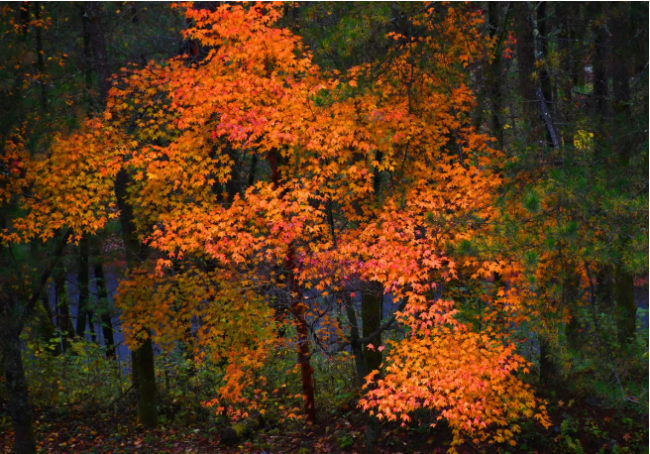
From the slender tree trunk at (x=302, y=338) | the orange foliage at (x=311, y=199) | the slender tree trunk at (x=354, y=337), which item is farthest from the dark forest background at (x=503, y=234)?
the slender tree trunk at (x=354, y=337)

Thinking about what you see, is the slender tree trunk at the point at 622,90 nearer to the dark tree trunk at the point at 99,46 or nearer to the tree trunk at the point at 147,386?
the tree trunk at the point at 147,386

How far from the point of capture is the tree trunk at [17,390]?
34.0 ft

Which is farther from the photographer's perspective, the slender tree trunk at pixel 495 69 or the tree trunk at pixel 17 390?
the slender tree trunk at pixel 495 69

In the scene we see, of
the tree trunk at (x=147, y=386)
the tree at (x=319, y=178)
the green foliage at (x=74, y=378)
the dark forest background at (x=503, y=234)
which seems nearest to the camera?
the dark forest background at (x=503, y=234)

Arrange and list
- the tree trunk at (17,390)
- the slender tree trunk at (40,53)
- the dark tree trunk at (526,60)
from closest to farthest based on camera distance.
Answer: the dark tree trunk at (526,60)
the tree trunk at (17,390)
the slender tree trunk at (40,53)

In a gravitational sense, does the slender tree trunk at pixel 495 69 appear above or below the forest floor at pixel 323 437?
above

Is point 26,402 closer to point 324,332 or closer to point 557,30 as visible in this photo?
point 324,332

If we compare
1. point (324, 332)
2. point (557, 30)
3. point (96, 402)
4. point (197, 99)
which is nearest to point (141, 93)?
point (197, 99)

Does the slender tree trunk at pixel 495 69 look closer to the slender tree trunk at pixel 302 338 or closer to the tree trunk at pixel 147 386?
the slender tree trunk at pixel 302 338

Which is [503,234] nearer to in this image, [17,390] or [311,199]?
[311,199]

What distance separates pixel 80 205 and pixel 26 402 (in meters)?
3.80

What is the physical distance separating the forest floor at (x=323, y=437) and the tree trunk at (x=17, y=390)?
88cm

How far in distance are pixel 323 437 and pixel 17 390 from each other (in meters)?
5.98

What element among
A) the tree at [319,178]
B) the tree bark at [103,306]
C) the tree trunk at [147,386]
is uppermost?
the tree at [319,178]
